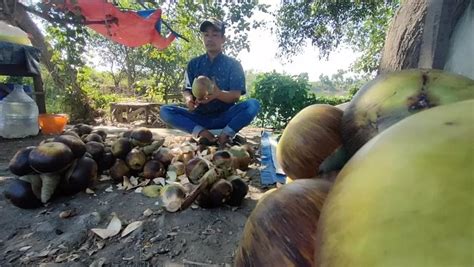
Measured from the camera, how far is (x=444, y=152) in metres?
0.31

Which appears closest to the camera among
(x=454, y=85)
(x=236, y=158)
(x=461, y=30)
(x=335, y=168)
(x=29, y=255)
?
(x=454, y=85)

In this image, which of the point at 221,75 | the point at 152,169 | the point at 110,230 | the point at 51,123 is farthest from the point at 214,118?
the point at 51,123

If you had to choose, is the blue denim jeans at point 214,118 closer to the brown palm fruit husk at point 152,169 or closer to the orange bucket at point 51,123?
the brown palm fruit husk at point 152,169

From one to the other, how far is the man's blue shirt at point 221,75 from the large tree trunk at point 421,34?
2.40m

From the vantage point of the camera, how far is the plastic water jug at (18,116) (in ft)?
15.6

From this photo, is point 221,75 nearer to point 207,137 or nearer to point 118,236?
point 207,137

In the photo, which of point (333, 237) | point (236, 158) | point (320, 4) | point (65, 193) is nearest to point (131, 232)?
point (65, 193)

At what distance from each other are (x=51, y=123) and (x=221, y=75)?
3.13 metres

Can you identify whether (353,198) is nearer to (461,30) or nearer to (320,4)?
(461,30)

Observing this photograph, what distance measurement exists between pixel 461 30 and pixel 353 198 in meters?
1.19

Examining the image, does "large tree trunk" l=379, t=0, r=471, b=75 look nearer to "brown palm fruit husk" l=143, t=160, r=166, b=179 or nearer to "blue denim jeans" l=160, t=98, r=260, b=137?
"brown palm fruit husk" l=143, t=160, r=166, b=179

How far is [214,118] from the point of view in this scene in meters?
3.81

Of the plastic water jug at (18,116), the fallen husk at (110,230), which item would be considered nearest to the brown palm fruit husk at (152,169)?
the fallen husk at (110,230)

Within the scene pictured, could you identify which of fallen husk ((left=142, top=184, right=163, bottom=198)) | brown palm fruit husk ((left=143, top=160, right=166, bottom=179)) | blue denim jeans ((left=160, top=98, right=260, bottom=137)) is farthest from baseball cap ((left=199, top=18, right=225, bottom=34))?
fallen husk ((left=142, top=184, right=163, bottom=198))
